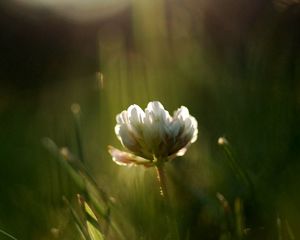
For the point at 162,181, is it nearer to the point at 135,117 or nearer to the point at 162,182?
the point at 162,182

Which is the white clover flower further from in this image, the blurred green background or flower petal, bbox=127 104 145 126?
the blurred green background

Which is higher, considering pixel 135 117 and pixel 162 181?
pixel 135 117

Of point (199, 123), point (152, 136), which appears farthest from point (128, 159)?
point (199, 123)

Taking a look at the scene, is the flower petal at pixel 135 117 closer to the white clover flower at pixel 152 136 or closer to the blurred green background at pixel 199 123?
the white clover flower at pixel 152 136

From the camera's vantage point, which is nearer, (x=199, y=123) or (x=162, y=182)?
(x=162, y=182)

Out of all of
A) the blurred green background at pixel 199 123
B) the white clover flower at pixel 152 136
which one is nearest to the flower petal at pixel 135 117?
the white clover flower at pixel 152 136

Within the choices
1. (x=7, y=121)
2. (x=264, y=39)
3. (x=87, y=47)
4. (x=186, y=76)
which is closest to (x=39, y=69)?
(x=87, y=47)
